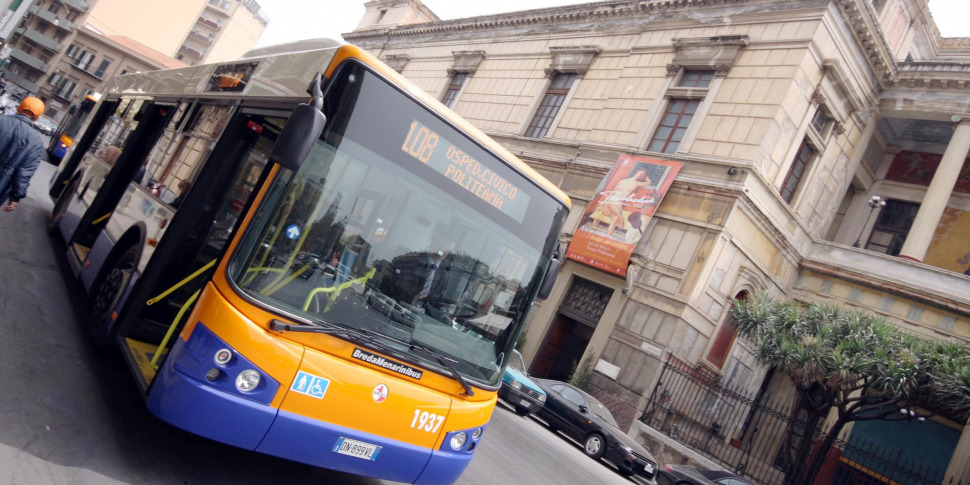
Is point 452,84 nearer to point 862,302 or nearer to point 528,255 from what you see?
point 862,302

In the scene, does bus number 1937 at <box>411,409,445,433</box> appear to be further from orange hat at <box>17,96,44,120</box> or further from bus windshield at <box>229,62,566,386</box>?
orange hat at <box>17,96,44,120</box>

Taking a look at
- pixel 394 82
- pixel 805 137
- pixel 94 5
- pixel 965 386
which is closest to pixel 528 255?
pixel 394 82

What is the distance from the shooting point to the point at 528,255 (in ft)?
16.0

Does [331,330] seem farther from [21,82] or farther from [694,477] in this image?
[21,82]

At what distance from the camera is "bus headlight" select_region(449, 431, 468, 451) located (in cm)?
450

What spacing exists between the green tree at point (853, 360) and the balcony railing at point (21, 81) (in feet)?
Answer: 246

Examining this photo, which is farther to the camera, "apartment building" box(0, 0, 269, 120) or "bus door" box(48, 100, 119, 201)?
"apartment building" box(0, 0, 269, 120)

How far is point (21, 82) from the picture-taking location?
6450cm

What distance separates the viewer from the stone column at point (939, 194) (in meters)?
18.6

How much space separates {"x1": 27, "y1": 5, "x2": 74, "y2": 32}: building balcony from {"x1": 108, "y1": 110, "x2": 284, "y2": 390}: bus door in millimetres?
75219

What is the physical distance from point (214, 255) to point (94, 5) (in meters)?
75.0

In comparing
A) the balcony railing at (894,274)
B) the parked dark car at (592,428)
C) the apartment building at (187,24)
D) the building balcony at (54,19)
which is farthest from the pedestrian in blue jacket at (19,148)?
the building balcony at (54,19)

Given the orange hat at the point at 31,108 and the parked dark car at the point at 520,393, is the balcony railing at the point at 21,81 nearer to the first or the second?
the parked dark car at the point at 520,393

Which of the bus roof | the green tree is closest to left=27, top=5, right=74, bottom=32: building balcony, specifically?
the bus roof
